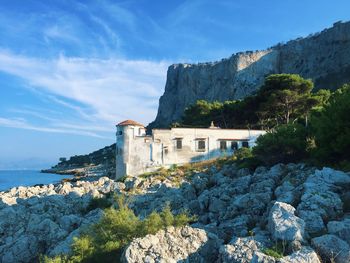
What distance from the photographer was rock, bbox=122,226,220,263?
396 inches

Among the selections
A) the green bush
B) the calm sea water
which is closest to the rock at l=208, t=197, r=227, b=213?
the green bush

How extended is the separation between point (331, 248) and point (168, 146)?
28483mm

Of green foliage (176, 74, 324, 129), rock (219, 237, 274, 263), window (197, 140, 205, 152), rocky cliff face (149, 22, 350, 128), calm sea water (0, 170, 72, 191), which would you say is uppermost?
rocky cliff face (149, 22, 350, 128)

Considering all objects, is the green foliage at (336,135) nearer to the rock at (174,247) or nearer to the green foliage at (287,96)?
the rock at (174,247)

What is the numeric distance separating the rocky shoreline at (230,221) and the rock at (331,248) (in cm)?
2

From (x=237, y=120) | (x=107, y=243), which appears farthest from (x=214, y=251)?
(x=237, y=120)

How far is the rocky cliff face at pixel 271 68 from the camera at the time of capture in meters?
86.7

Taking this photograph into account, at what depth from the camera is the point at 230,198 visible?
16.7 meters

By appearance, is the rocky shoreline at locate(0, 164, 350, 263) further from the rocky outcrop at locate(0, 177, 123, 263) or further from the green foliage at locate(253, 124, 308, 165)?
the green foliage at locate(253, 124, 308, 165)

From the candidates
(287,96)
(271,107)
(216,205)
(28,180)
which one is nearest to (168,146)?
(271,107)

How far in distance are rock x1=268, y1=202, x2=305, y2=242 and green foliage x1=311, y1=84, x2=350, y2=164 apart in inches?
314

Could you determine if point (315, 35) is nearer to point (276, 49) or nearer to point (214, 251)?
point (276, 49)

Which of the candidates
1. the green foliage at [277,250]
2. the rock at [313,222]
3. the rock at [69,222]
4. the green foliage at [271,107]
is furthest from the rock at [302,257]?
the green foliage at [271,107]

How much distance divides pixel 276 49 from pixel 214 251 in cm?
9572
